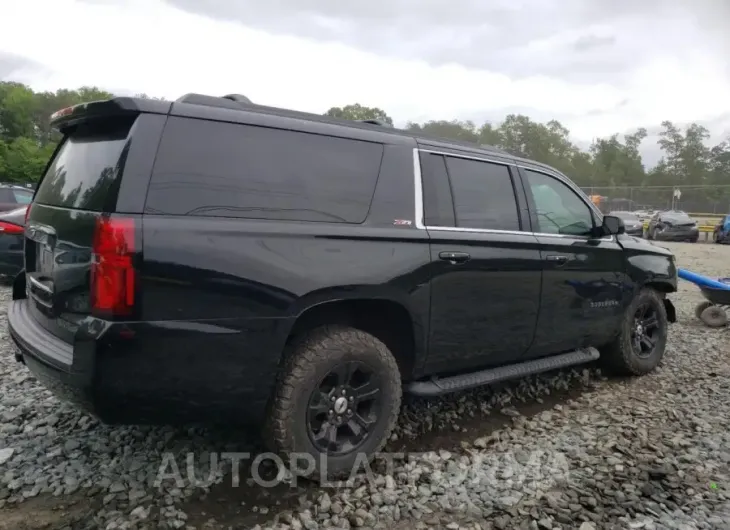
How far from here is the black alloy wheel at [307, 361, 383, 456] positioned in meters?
3.02

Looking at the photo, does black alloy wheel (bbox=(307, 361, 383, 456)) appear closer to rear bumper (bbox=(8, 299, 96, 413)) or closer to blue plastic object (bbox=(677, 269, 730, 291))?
rear bumper (bbox=(8, 299, 96, 413))

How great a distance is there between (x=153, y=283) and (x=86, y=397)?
567 millimetres

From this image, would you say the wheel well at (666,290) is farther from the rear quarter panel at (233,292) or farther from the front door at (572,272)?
the rear quarter panel at (233,292)

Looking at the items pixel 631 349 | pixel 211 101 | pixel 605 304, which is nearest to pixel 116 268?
pixel 211 101

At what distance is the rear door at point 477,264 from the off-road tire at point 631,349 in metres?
1.37

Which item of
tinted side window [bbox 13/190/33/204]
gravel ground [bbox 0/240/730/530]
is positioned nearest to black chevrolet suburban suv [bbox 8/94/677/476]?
gravel ground [bbox 0/240/730/530]

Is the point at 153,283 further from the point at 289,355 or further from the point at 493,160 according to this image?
the point at 493,160

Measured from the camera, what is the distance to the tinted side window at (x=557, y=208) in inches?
165

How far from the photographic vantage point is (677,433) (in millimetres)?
3865

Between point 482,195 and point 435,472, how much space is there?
176cm

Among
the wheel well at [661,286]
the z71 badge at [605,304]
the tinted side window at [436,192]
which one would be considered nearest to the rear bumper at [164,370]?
the tinted side window at [436,192]

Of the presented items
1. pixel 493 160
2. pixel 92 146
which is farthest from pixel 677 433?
pixel 92 146

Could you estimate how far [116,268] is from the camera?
7.86 feet

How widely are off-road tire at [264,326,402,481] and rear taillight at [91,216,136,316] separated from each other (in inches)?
34.2
